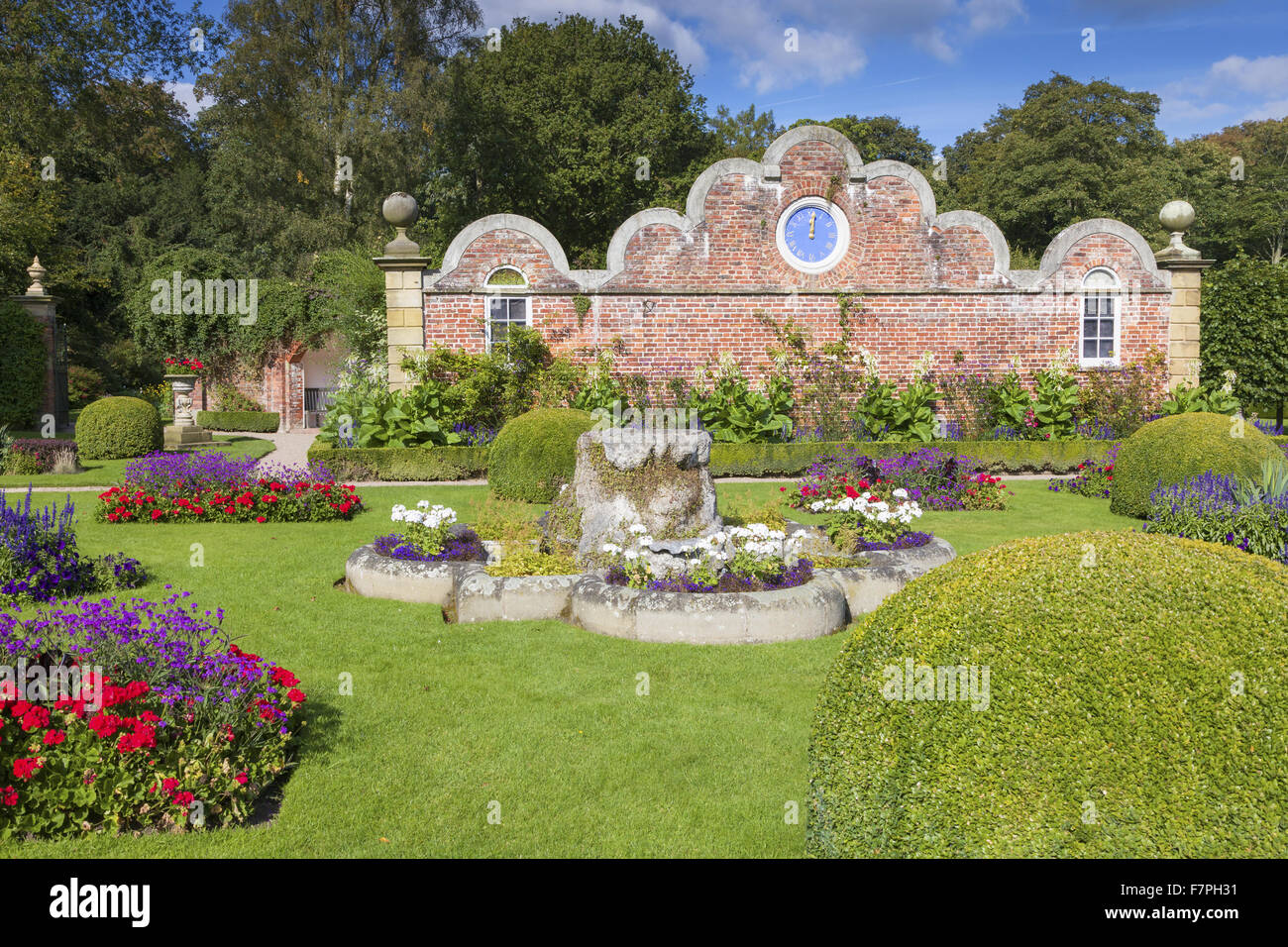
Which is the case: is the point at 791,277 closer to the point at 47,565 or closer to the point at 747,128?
the point at 47,565

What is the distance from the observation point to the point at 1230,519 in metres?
7.85

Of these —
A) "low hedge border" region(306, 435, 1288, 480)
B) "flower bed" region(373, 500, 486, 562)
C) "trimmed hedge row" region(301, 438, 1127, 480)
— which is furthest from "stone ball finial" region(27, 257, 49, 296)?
"flower bed" region(373, 500, 486, 562)

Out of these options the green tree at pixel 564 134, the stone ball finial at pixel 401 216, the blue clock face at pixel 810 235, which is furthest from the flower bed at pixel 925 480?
the green tree at pixel 564 134

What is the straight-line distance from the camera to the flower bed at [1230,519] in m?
7.52

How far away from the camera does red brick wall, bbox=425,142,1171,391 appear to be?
17359mm

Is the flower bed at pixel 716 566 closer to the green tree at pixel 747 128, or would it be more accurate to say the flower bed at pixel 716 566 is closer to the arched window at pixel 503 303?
the arched window at pixel 503 303

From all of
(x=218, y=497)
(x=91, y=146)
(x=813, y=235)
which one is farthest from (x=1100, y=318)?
(x=91, y=146)

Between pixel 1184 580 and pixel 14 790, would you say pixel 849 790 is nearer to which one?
pixel 1184 580

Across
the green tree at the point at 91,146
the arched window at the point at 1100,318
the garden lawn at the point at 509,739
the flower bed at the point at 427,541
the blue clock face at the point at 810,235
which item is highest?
the green tree at the point at 91,146

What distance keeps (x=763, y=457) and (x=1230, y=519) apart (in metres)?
8.35

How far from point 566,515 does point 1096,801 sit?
6033 millimetres

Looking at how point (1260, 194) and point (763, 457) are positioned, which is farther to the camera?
point (1260, 194)

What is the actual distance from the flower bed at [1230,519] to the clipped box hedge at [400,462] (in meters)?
10.4

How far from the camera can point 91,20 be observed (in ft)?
76.6
